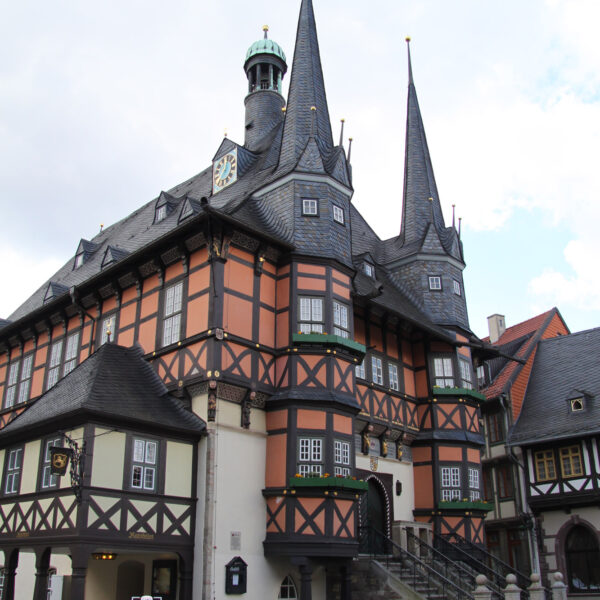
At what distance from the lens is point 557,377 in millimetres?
32625

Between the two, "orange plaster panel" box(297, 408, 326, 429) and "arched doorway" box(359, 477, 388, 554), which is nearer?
"orange plaster panel" box(297, 408, 326, 429)

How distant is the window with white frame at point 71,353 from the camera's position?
1007 inches

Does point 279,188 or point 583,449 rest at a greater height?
point 279,188

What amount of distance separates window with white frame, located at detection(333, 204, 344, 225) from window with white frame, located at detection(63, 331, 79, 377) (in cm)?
1029

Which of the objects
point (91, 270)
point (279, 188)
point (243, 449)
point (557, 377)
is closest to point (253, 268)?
point (279, 188)

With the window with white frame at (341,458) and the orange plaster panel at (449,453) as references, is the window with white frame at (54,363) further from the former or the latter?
the orange plaster panel at (449,453)

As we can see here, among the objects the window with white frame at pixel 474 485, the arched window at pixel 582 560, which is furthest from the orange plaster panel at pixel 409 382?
the arched window at pixel 582 560

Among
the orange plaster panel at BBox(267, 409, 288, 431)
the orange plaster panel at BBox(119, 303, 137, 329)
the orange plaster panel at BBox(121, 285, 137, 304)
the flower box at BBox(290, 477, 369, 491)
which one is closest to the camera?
the flower box at BBox(290, 477, 369, 491)

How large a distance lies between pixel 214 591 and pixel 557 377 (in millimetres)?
20599

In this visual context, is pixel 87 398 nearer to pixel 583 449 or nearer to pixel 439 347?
pixel 439 347

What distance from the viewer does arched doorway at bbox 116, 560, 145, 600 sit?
20.1 m

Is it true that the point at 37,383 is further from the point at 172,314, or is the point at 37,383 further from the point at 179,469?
the point at 179,469

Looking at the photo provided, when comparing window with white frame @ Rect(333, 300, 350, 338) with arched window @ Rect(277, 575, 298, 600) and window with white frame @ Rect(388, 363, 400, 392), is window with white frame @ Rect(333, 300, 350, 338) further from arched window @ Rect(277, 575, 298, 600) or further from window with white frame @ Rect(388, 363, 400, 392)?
arched window @ Rect(277, 575, 298, 600)

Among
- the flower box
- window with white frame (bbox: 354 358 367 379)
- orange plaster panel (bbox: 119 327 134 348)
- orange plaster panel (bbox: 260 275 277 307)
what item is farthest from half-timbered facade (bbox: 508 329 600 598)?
orange plaster panel (bbox: 119 327 134 348)
